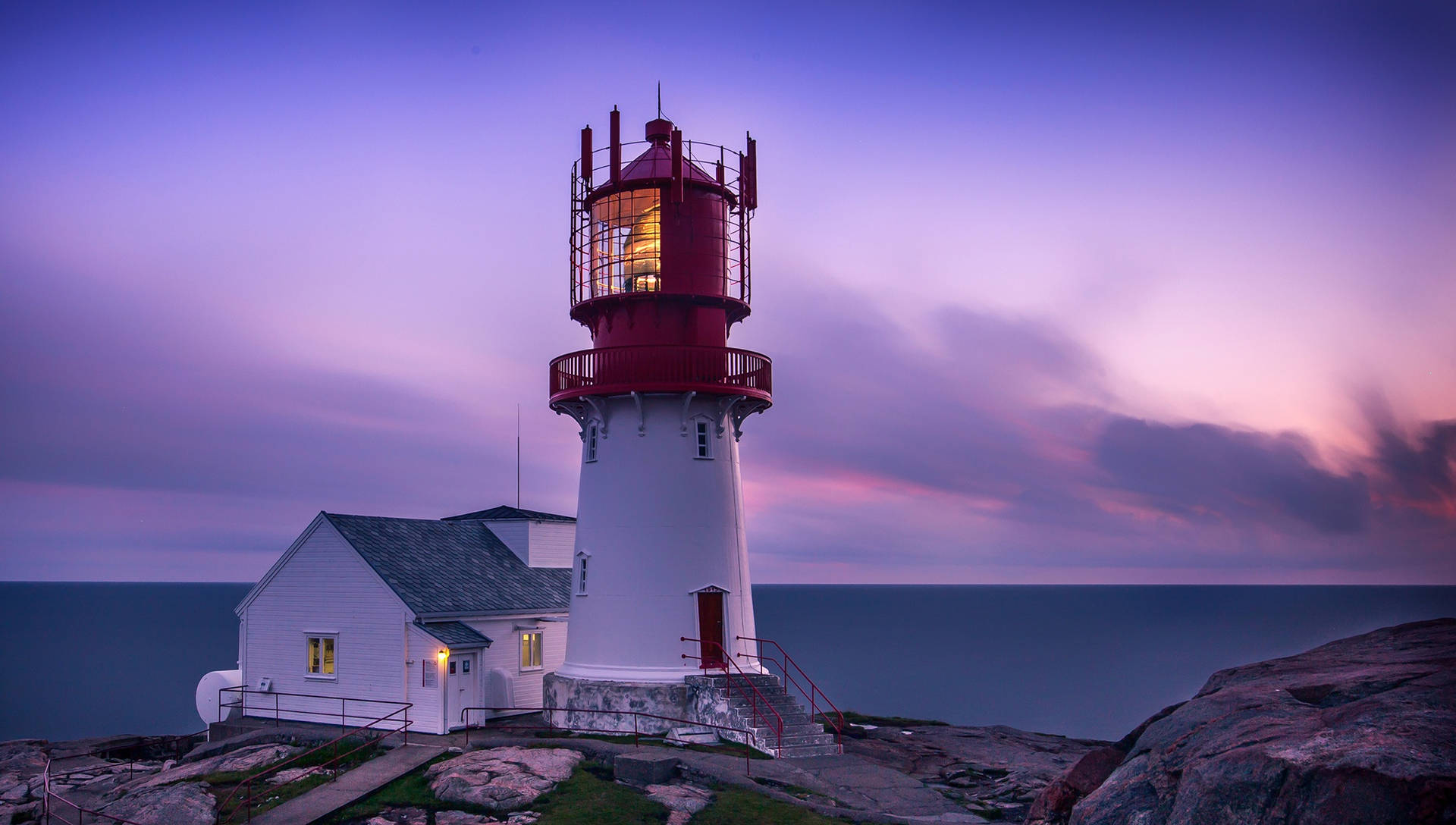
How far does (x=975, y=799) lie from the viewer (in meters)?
18.5

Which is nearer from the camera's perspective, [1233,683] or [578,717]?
[1233,683]

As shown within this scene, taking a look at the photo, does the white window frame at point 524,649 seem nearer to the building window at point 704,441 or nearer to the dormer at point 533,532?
the dormer at point 533,532

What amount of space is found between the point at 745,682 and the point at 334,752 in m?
8.57

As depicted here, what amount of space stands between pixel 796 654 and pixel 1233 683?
→ 8580 cm

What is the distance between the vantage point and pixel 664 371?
921 inches

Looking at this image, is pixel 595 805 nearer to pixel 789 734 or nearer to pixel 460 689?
pixel 789 734

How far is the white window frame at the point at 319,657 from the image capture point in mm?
25250

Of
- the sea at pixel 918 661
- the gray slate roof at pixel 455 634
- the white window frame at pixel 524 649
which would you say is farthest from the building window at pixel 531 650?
the sea at pixel 918 661

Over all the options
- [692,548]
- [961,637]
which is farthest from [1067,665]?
[692,548]

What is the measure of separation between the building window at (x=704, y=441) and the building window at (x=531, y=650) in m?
7.38

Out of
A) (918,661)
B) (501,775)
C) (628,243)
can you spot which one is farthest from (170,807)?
(918,661)

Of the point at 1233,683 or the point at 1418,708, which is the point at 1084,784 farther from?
the point at 1418,708

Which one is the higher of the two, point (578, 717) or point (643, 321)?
point (643, 321)

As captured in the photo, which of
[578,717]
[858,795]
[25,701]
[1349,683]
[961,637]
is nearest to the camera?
[1349,683]
